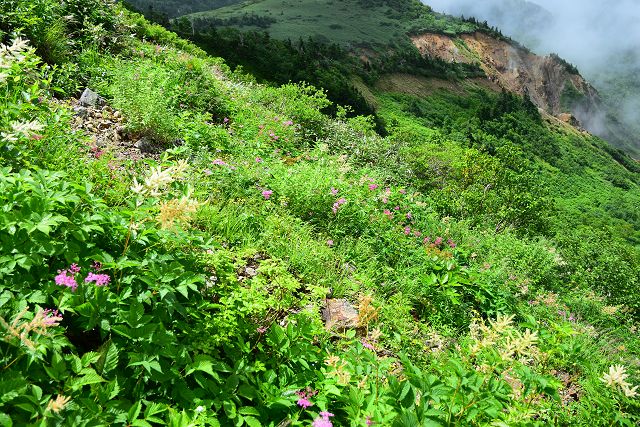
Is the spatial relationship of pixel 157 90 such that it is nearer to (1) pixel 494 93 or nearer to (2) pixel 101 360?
(2) pixel 101 360

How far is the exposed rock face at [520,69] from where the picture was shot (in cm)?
11525

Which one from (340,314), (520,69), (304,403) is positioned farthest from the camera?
(520,69)

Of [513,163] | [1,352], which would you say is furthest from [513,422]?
[513,163]

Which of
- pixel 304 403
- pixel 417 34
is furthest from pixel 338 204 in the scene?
pixel 417 34

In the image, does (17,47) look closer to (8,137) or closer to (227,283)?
(8,137)

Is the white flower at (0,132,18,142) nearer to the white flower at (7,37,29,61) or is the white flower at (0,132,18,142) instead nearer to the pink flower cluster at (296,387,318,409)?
the white flower at (7,37,29,61)

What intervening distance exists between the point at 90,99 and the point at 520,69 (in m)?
148

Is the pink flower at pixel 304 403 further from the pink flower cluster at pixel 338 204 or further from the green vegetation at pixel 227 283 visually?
the pink flower cluster at pixel 338 204

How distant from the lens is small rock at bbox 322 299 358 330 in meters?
3.75

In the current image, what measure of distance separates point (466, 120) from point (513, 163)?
58339 millimetres

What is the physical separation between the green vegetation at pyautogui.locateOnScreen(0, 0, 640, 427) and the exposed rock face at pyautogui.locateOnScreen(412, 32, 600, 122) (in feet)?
365

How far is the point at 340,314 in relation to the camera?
402 cm

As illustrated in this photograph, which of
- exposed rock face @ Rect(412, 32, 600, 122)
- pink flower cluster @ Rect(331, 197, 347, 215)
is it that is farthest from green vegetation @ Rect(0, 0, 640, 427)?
exposed rock face @ Rect(412, 32, 600, 122)

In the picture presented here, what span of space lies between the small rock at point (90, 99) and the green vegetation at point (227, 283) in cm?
20
